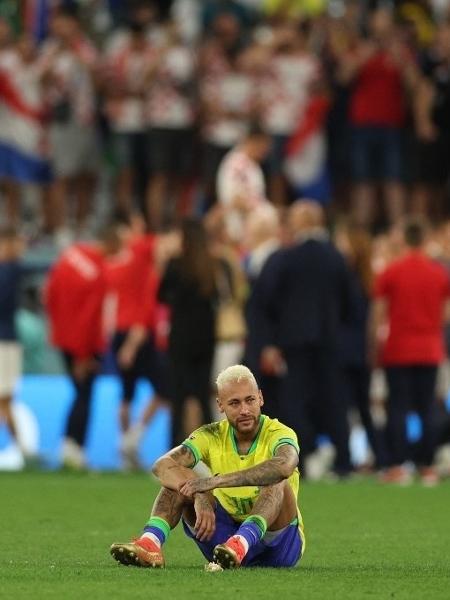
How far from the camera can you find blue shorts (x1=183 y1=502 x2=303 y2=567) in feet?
31.3

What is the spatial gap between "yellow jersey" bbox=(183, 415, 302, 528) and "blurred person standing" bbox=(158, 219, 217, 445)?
804cm

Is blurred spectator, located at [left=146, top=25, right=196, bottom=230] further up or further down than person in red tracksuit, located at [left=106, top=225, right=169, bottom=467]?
further up

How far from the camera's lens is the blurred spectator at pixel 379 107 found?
24438 mm

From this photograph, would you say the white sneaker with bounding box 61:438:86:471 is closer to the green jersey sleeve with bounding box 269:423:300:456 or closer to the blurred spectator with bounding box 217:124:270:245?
the blurred spectator with bounding box 217:124:270:245

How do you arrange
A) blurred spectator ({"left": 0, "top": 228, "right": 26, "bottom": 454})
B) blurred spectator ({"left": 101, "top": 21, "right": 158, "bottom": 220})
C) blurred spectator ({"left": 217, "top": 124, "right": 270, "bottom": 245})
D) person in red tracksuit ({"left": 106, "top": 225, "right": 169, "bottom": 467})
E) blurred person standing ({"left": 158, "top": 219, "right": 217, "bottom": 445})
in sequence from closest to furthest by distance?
blurred person standing ({"left": 158, "top": 219, "right": 217, "bottom": 445}) → blurred spectator ({"left": 0, "top": 228, "right": 26, "bottom": 454}) → person in red tracksuit ({"left": 106, "top": 225, "right": 169, "bottom": 467}) → blurred spectator ({"left": 217, "top": 124, "right": 270, "bottom": 245}) → blurred spectator ({"left": 101, "top": 21, "right": 158, "bottom": 220})

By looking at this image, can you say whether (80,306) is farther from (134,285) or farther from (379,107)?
(379,107)

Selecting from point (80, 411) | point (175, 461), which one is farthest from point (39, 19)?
point (175, 461)

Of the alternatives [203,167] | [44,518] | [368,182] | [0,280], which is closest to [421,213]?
[368,182]

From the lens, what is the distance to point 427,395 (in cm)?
1827

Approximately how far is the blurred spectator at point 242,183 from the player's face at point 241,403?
1205 centimetres

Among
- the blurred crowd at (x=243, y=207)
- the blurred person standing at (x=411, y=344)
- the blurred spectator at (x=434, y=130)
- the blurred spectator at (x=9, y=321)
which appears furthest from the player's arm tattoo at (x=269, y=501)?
the blurred spectator at (x=434, y=130)

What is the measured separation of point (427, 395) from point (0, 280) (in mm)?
4222

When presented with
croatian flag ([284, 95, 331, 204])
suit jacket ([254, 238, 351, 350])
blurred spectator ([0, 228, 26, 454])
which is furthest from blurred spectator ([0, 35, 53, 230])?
suit jacket ([254, 238, 351, 350])

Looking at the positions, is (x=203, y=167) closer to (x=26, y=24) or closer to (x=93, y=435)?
(x=26, y=24)
